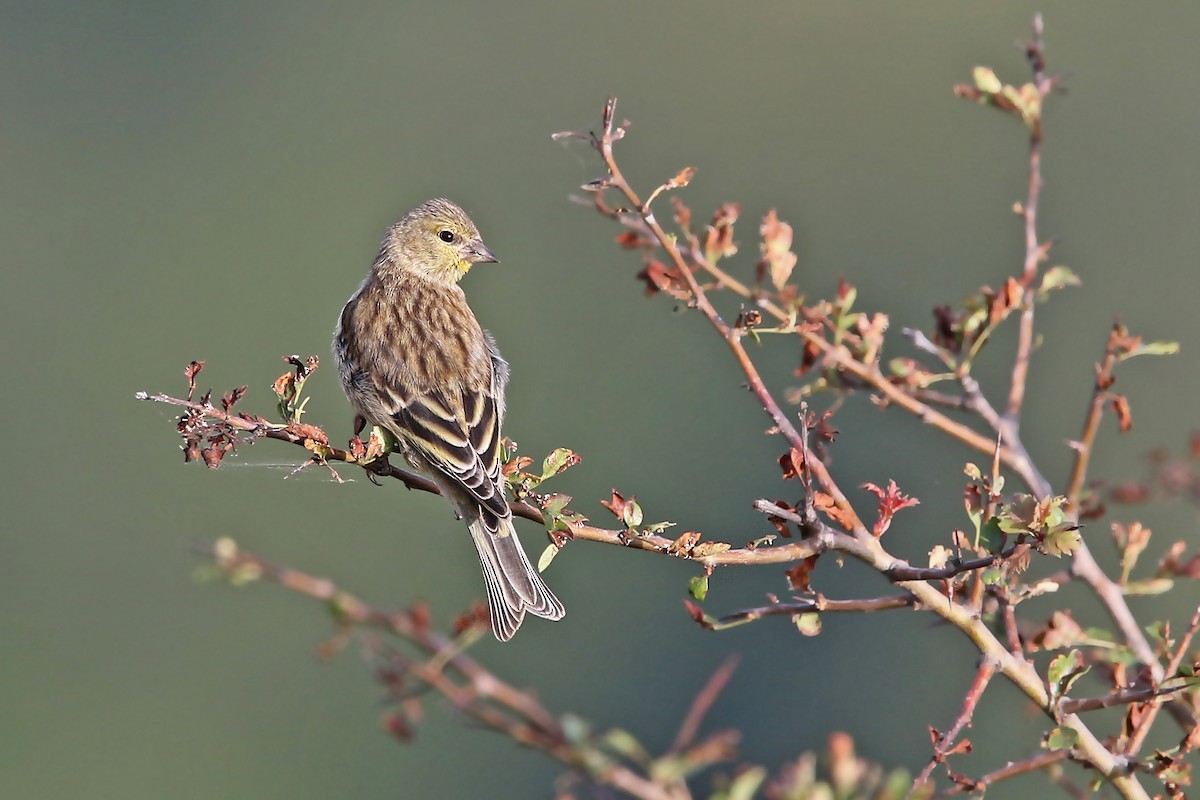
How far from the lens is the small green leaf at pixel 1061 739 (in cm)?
263

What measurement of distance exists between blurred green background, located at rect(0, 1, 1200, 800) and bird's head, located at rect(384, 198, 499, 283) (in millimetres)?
5945

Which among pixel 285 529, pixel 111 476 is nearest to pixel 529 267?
pixel 285 529

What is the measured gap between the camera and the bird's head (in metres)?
6.29

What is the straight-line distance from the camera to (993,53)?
2559 centimetres

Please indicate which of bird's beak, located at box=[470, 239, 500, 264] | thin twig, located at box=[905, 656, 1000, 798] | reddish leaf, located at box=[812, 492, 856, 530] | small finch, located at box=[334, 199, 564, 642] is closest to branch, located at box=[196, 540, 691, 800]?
thin twig, located at box=[905, 656, 1000, 798]

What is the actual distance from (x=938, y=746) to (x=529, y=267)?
21187mm

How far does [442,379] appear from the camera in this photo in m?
5.11

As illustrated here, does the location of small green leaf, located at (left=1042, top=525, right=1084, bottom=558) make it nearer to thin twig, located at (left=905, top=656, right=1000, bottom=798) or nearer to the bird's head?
thin twig, located at (left=905, top=656, right=1000, bottom=798)

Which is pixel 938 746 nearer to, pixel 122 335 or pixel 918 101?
pixel 122 335

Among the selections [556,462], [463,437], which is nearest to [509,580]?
[463,437]

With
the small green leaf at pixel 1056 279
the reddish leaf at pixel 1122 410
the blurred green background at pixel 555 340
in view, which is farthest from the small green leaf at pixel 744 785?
the blurred green background at pixel 555 340

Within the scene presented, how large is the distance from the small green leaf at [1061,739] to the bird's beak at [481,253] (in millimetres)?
3896

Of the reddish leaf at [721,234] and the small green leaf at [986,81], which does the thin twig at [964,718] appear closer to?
the reddish leaf at [721,234]

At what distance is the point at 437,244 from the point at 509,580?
2046 millimetres
